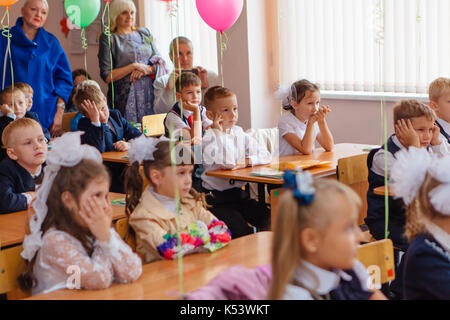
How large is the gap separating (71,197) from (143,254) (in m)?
0.41

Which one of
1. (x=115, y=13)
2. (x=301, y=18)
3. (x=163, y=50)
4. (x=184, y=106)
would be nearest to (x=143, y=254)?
(x=184, y=106)

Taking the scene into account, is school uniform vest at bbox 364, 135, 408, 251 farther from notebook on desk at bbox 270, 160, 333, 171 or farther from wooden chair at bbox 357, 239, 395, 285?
wooden chair at bbox 357, 239, 395, 285

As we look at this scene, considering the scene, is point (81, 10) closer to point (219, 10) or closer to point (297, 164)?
point (219, 10)

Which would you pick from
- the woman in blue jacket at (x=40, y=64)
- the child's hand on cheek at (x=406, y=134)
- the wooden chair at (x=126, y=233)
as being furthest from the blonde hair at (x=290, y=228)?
the woman in blue jacket at (x=40, y=64)

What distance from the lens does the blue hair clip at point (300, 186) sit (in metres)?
1.43

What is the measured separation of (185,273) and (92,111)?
2407mm

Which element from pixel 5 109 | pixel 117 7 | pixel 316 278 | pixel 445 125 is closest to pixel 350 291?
pixel 316 278

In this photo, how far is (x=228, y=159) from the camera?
349 centimetres

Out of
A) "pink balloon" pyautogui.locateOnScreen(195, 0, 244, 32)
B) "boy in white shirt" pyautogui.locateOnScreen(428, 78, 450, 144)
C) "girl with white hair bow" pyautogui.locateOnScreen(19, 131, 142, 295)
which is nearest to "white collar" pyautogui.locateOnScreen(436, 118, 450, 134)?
"boy in white shirt" pyautogui.locateOnScreen(428, 78, 450, 144)

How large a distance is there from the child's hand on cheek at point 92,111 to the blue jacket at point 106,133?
1.5 inches

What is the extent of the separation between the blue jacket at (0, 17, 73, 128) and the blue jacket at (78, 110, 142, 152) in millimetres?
850

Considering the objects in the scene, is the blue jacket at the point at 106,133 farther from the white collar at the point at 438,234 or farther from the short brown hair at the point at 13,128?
the white collar at the point at 438,234

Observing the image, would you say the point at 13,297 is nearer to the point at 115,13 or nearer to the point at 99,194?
the point at 99,194

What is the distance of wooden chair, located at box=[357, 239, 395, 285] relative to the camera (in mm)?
1912
